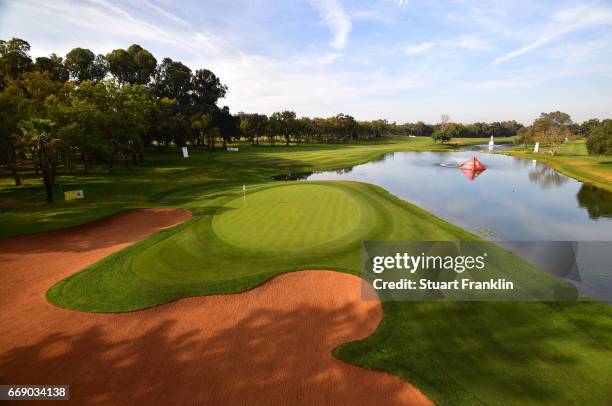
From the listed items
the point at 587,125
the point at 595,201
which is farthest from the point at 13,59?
the point at 587,125

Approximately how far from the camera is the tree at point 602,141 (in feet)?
189

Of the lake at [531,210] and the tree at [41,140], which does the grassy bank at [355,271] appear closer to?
the tree at [41,140]

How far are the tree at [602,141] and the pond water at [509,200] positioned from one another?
11757mm

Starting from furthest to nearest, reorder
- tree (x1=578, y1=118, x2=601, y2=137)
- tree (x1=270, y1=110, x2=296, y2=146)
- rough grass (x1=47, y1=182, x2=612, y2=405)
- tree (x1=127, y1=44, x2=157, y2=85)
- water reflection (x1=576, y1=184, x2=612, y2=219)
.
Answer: tree (x1=578, y1=118, x2=601, y2=137), tree (x1=270, y1=110, x2=296, y2=146), tree (x1=127, y1=44, x2=157, y2=85), water reflection (x1=576, y1=184, x2=612, y2=219), rough grass (x1=47, y1=182, x2=612, y2=405)

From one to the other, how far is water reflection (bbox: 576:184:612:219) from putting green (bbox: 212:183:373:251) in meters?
24.7

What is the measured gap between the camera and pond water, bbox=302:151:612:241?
24453 mm

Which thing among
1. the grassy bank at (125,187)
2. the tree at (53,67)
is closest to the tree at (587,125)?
the grassy bank at (125,187)

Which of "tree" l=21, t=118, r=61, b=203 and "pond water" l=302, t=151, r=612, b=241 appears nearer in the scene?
"pond water" l=302, t=151, r=612, b=241

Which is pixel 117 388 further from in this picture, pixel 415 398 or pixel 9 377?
pixel 415 398

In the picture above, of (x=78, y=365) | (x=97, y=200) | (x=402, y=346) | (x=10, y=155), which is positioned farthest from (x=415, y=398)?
(x=10, y=155)

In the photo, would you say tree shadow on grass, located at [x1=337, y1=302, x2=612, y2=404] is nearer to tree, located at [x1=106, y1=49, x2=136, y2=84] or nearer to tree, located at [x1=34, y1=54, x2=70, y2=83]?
tree, located at [x1=34, y1=54, x2=70, y2=83]

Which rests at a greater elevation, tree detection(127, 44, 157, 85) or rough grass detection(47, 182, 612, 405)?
tree detection(127, 44, 157, 85)

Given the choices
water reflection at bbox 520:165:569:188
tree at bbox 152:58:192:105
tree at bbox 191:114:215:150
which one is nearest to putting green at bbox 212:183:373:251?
water reflection at bbox 520:165:569:188

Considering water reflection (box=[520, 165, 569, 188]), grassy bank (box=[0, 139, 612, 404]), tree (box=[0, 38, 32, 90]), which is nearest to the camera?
grassy bank (box=[0, 139, 612, 404])
